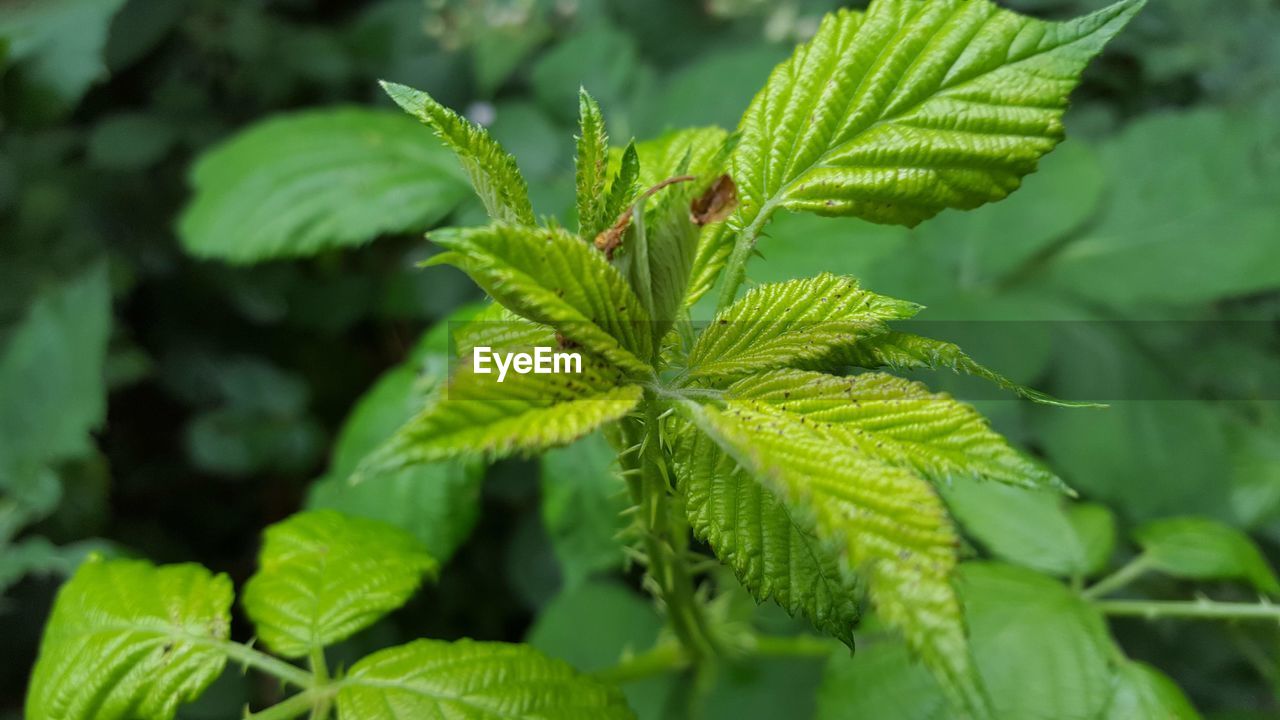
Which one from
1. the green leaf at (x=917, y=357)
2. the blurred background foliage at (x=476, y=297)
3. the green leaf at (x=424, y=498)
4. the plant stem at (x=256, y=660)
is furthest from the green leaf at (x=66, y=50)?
the green leaf at (x=917, y=357)

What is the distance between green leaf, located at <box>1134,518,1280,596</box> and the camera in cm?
102

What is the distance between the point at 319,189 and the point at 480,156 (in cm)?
94

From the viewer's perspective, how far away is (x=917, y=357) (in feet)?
1.77

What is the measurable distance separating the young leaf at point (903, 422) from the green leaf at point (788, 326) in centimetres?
2

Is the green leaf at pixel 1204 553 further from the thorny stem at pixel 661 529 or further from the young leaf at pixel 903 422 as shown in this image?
the young leaf at pixel 903 422

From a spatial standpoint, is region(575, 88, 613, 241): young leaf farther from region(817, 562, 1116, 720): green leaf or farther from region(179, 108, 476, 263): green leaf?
region(179, 108, 476, 263): green leaf

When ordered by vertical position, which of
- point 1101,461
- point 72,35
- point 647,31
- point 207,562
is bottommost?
point 207,562

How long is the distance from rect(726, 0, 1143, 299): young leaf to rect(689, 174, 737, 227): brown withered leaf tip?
9 cm

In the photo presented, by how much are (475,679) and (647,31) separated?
198 cm

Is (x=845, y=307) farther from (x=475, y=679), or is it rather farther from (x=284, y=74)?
(x=284, y=74)

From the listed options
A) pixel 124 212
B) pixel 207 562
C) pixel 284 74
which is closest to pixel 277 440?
→ pixel 207 562

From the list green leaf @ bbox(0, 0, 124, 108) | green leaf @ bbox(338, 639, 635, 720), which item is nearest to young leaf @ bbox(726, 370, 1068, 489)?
green leaf @ bbox(338, 639, 635, 720)

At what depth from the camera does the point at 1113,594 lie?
59.9 inches

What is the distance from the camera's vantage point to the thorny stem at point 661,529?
566 millimetres
